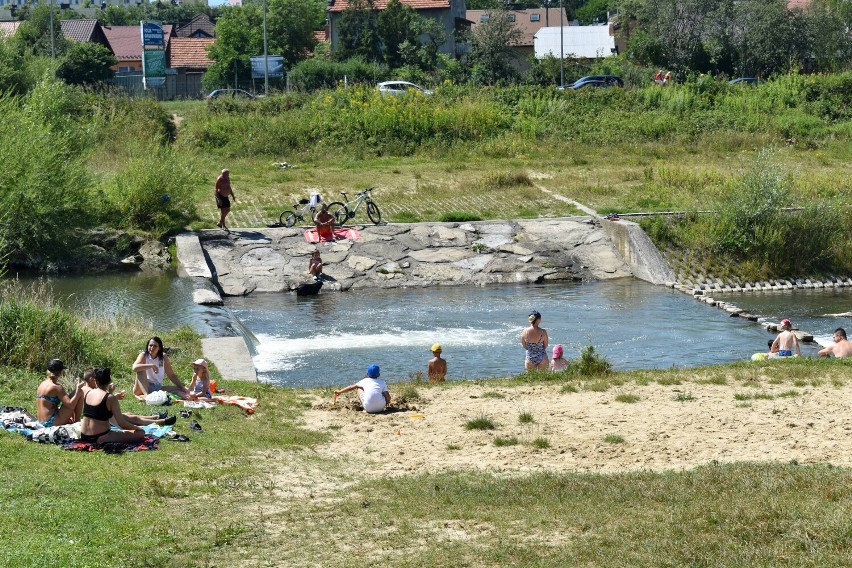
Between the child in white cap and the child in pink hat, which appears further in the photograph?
the child in pink hat

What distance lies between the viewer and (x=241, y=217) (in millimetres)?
32000

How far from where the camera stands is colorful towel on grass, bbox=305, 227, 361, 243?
30062mm

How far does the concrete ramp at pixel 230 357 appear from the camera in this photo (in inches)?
687

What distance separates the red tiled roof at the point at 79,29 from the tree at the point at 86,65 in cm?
2107

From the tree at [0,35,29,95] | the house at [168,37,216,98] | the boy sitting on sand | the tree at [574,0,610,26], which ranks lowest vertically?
the boy sitting on sand

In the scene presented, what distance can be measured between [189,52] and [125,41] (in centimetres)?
1155

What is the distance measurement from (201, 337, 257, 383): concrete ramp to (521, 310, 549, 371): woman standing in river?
4187 millimetres

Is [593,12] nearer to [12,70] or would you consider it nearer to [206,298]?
[12,70]

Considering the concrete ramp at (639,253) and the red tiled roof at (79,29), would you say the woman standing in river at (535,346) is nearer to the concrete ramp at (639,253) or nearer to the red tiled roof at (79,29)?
the concrete ramp at (639,253)

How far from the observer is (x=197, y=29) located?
335 feet

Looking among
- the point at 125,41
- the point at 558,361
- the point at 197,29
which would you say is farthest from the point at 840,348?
the point at 197,29

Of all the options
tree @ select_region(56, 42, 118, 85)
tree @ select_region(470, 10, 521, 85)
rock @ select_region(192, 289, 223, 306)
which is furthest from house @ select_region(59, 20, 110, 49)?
rock @ select_region(192, 289, 223, 306)

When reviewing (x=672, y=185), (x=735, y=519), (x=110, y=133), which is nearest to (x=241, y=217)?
(x=110, y=133)

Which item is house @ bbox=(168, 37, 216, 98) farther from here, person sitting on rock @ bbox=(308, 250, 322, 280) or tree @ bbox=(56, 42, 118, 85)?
person sitting on rock @ bbox=(308, 250, 322, 280)
